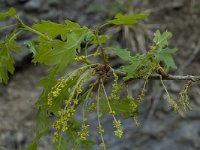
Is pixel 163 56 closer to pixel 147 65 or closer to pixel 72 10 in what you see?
pixel 147 65

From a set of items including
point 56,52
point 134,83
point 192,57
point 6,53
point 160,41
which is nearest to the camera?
point 56,52

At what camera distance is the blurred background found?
13.3 feet

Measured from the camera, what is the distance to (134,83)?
4.30 metres

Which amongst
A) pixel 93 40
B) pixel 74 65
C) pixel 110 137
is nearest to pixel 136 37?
pixel 74 65

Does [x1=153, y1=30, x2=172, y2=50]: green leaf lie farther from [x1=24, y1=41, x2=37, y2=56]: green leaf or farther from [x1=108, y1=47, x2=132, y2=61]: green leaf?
[x1=24, y1=41, x2=37, y2=56]: green leaf

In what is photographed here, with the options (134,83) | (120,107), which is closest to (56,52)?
(120,107)

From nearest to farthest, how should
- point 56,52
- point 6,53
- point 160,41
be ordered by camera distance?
point 56,52
point 6,53
point 160,41

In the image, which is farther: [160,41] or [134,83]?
[134,83]

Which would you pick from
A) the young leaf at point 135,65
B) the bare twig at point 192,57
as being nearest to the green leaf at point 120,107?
the young leaf at point 135,65

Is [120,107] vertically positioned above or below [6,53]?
below

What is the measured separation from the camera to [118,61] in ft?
14.2

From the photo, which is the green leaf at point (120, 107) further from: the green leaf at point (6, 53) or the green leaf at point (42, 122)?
the green leaf at point (6, 53)

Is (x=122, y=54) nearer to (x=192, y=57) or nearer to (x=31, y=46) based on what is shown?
(x=31, y=46)

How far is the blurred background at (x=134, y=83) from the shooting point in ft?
13.3
